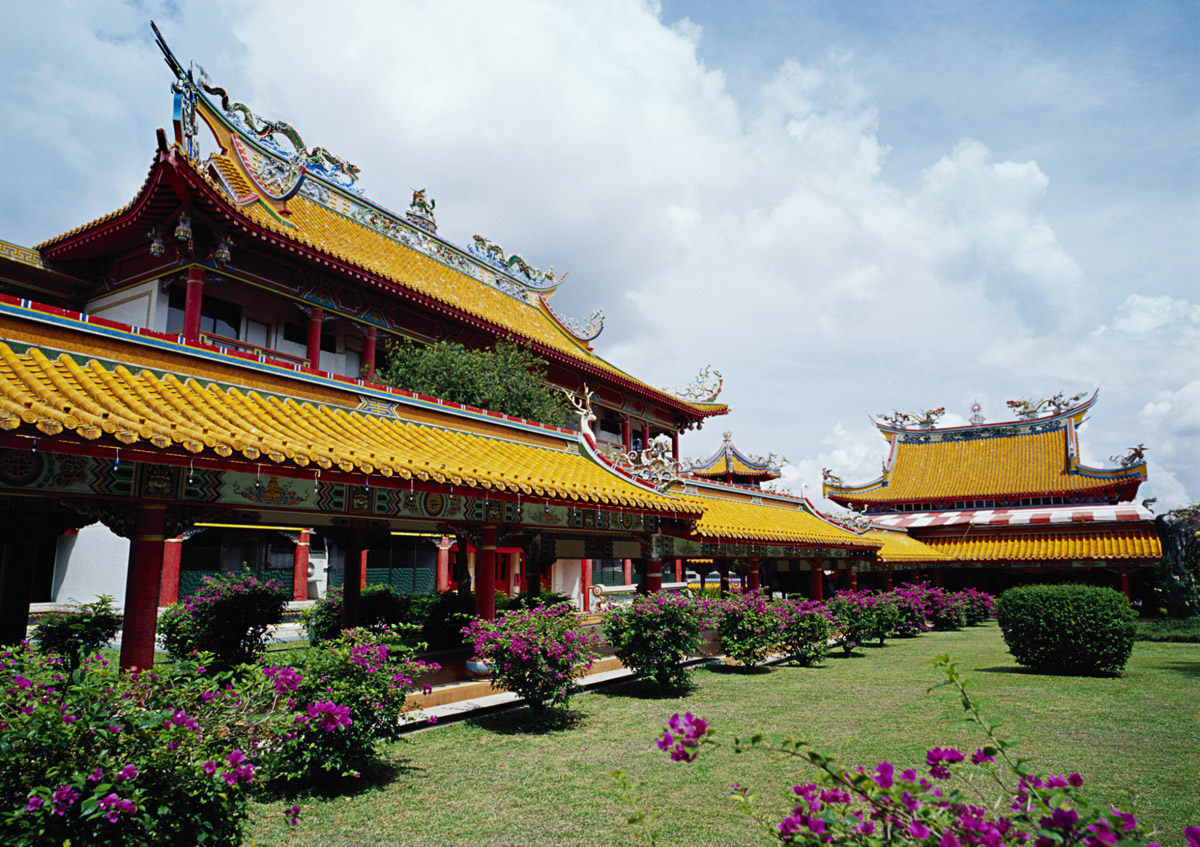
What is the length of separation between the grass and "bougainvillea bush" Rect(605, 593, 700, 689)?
0.45 meters

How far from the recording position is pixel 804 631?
1363cm

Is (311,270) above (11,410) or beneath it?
above

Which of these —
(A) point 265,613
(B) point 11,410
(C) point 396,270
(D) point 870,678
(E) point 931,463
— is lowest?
(D) point 870,678

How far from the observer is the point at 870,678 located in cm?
1230

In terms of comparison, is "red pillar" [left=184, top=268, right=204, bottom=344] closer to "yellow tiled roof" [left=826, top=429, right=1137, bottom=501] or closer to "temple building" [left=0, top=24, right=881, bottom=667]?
"temple building" [left=0, top=24, right=881, bottom=667]

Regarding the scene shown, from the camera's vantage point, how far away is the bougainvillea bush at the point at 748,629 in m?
12.7

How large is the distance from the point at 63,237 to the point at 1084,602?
2033cm

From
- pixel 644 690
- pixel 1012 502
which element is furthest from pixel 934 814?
pixel 1012 502

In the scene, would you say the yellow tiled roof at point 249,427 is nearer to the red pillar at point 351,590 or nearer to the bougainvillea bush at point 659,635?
the bougainvillea bush at point 659,635

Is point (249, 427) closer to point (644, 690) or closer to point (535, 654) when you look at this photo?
point (535, 654)

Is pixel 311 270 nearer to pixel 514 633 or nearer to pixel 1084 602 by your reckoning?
pixel 514 633

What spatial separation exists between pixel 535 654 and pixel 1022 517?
26.8 meters

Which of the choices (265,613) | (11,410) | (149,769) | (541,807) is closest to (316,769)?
(541,807)

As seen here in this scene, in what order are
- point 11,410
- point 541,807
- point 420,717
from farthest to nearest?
1. point 420,717
2. point 541,807
3. point 11,410
